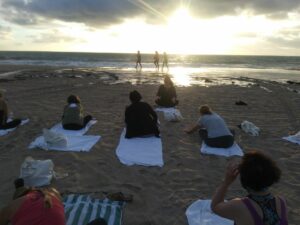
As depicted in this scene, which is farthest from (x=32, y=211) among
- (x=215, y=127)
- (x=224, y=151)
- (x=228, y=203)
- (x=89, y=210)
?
(x=215, y=127)

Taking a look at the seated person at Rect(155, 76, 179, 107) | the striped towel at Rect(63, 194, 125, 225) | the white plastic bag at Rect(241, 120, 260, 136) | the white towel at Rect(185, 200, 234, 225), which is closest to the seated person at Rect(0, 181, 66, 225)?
the striped towel at Rect(63, 194, 125, 225)

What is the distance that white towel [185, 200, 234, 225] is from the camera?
14.7 ft

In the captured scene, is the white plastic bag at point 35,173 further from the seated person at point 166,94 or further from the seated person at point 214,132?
the seated person at point 166,94

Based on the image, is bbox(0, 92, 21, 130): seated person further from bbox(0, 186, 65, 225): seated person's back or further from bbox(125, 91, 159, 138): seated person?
bbox(0, 186, 65, 225): seated person's back

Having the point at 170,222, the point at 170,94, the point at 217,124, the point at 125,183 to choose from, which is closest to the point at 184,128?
the point at 217,124

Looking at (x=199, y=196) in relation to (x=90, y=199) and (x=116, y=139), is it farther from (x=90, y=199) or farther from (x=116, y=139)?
(x=116, y=139)

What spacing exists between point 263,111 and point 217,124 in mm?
5082

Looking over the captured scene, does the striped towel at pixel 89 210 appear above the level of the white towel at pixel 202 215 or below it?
above

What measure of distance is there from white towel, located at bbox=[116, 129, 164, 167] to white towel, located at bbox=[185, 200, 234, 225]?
158cm

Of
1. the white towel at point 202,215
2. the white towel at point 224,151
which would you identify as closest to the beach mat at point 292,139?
the white towel at point 224,151

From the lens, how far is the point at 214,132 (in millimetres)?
7332

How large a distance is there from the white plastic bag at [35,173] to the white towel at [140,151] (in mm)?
1496

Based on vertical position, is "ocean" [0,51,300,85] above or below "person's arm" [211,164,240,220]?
below

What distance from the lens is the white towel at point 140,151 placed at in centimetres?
650
